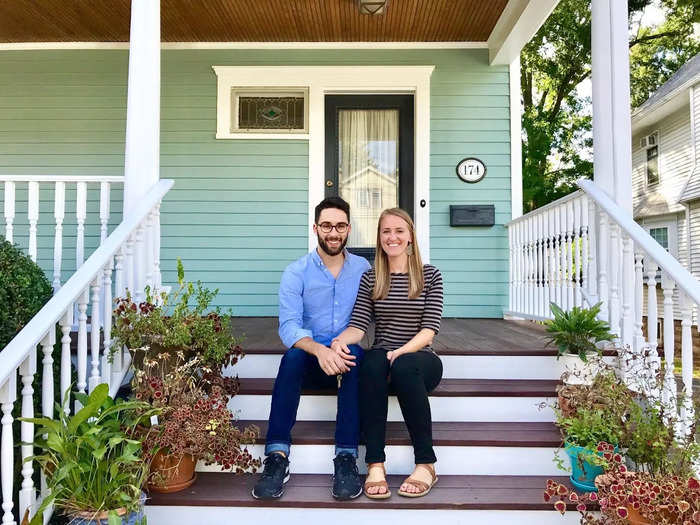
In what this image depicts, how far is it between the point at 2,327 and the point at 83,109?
305 cm

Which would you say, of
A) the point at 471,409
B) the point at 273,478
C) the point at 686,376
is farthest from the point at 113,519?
the point at 686,376

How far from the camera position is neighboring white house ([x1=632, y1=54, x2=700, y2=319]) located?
9.85m

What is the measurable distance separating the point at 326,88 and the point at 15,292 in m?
3.11

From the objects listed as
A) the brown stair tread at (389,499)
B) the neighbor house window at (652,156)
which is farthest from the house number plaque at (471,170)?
the neighbor house window at (652,156)

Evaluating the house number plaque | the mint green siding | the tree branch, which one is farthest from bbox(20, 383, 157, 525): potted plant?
the tree branch

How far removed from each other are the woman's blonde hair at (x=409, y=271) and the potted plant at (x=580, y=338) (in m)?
0.71

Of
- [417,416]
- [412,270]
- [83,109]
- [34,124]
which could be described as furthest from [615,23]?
[34,124]

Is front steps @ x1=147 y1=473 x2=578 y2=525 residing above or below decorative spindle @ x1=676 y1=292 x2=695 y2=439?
below

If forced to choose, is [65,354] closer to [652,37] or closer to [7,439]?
[7,439]

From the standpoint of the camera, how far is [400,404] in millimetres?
2104

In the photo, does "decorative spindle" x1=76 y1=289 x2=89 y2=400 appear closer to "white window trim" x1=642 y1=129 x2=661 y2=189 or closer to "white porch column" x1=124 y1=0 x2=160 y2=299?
"white porch column" x1=124 y1=0 x2=160 y2=299

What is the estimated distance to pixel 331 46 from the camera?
179 inches

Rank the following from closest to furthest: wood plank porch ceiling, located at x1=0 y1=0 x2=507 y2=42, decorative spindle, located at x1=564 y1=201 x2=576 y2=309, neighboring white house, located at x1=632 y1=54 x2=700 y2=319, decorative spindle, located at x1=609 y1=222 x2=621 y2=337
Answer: decorative spindle, located at x1=609 y1=222 x2=621 y2=337
decorative spindle, located at x1=564 y1=201 x2=576 y2=309
wood plank porch ceiling, located at x1=0 y1=0 x2=507 y2=42
neighboring white house, located at x1=632 y1=54 x2=700 y2=319

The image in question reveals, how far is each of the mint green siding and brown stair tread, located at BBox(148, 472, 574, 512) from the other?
2458 mm
